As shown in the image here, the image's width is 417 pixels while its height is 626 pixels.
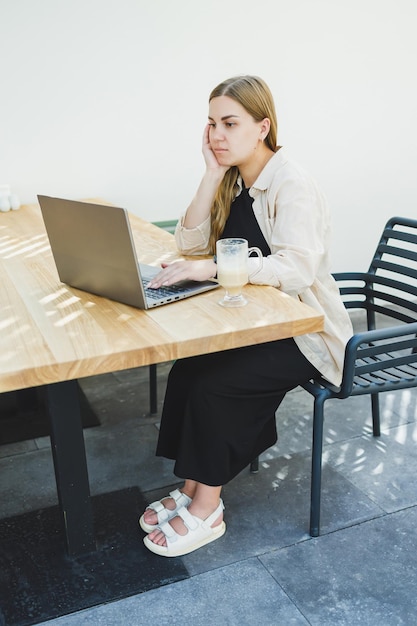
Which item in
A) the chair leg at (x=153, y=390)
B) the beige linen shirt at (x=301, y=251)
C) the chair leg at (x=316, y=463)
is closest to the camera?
the beige linen shirt at (x=301, y=251)

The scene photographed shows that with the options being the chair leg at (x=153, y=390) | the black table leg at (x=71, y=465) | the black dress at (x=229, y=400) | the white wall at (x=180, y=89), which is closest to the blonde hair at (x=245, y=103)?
the black dress at (x=229, y=400)

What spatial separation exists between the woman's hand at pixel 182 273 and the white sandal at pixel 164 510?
0.69 metres

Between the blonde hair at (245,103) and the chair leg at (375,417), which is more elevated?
the blonde hair at (245,103)

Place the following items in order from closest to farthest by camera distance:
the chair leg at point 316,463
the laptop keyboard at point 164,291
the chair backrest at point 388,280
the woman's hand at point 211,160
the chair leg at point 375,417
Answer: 1. the laptop keyboard at point 164,291
2. the chair leg at point 316,463
3. the woman's hand at point 211,160
4. the chair backrest at point 388,280
5. the chair leg at point 375,417

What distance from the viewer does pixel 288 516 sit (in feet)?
7.23

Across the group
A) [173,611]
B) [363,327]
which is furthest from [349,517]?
[363,327]

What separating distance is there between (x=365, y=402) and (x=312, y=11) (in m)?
1.83

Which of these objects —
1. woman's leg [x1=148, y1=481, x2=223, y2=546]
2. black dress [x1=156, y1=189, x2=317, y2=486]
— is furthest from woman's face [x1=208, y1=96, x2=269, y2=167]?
woman's leg [x1=148, y1=481, x2=223, y2=546]

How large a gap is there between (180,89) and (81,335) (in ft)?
6.40

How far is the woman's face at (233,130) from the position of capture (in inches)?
81.7

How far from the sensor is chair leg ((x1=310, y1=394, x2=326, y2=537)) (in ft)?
6.62

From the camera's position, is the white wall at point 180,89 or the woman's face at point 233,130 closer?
the woman's face at point 233,130

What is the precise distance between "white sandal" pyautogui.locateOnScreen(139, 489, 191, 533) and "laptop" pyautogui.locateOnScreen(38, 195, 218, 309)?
26.7 inches

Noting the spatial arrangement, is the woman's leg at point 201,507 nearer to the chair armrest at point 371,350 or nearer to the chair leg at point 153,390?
the chair armrest at point 371,350
